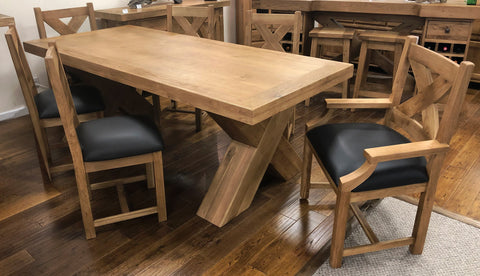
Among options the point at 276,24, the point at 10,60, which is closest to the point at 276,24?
the point at 276,24

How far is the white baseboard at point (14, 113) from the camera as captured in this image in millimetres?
3578

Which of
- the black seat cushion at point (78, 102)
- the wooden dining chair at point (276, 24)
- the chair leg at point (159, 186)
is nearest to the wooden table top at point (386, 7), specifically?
the wooden dining chair at point (276, 24)

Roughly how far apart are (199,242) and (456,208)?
4.72 feet

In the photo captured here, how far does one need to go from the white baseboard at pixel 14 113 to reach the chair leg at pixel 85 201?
2.14 m

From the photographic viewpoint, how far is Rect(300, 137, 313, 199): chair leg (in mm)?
2142

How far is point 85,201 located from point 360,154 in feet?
4.34

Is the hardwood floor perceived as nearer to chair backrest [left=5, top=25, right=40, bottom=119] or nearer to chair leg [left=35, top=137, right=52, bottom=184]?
chair leg [left=35, top=137, right=52, bottom=184]

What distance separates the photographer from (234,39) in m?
5.82

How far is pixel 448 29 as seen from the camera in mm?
3547

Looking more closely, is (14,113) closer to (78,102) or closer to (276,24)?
(78,102)

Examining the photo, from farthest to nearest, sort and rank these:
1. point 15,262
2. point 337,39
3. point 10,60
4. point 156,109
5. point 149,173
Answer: point 337,39 → point 10,60 → point 156,109 → point 149,173 → point 15,262

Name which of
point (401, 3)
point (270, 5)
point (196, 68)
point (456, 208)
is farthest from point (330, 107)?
point (270, 5)

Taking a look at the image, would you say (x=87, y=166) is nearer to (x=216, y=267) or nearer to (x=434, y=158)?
(x=216, y=267)

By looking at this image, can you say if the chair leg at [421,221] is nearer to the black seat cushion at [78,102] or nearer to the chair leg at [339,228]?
the chair leg at [339,228]
